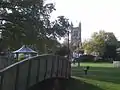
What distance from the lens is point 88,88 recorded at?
25.6 metres

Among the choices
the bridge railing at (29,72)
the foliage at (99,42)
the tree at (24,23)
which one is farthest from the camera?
the foliage at (99,42)

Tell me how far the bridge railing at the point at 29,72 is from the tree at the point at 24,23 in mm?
25912

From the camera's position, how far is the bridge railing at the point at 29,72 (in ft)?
41.7

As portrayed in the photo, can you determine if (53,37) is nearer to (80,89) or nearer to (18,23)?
(18,23)

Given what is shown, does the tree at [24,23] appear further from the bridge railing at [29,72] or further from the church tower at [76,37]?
the church tower at [76,37]

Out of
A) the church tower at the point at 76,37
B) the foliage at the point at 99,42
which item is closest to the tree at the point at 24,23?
the foliage at the point at 99,42

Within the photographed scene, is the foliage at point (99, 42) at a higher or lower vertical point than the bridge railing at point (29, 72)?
higher

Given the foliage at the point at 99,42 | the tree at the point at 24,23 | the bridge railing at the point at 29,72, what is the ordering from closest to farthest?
1. the bridge railing at the point at 29,72
2. the tree at the point at 24,23
3. the foliage at the point at 99,42

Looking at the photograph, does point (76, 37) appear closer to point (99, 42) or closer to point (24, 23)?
point (99, 42)

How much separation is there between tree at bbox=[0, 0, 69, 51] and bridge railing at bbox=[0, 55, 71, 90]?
25912 mm

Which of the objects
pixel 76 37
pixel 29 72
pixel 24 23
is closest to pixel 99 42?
pixel 76 37

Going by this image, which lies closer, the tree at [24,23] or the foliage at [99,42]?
the tree at [24,23]

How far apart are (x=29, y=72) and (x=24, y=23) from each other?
35.1m

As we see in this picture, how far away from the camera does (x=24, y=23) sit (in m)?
50.7
